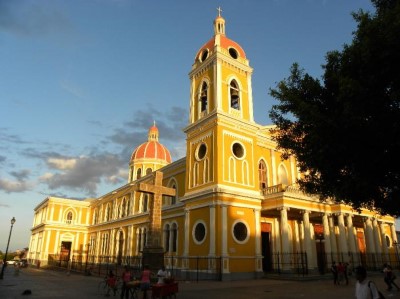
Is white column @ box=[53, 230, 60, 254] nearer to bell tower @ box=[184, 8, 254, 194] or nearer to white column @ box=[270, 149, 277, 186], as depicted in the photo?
bell tower @ box=[184, 8, 254, 194]

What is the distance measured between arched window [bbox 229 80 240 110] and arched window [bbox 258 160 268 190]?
532 centimetres

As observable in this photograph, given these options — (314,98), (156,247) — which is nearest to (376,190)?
(314,98)

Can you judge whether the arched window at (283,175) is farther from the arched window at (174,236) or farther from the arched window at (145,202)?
the arched window at (145,202)

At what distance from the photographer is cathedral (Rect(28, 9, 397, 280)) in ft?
73.2

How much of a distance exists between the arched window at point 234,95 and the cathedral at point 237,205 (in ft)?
0.28

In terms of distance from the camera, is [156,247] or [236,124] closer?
[156,247]

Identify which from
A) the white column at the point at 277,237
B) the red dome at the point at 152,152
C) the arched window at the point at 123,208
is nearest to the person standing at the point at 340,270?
the white column at the point at 277,237

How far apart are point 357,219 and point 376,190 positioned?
21.5 m

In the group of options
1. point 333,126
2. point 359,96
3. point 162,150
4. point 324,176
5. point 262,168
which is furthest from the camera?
point 162,150

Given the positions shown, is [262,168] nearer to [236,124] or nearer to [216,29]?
[236,124]

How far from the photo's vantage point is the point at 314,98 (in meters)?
10.3

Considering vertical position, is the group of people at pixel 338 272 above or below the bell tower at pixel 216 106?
below

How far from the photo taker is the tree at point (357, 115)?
311 inches

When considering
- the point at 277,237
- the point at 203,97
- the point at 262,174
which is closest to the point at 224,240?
the point at 277,237
